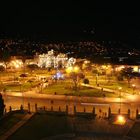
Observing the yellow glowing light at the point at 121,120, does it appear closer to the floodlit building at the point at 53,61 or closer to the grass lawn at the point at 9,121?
the grass lawn at the point at 9,121

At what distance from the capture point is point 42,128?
2631 centimetres

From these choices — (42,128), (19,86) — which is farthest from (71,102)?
(19,86)

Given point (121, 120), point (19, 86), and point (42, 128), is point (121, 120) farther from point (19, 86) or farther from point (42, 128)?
point (19, 86)

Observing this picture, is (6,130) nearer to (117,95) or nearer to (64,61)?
Result: (117,95)

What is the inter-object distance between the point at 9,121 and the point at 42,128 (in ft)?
9.76

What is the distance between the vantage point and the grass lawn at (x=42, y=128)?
24.7 meters

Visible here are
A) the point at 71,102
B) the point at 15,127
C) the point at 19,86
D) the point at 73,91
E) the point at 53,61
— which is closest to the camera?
the point at 15,127

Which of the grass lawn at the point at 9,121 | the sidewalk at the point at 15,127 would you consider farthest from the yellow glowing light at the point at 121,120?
the grass lawn at the point at 9,121

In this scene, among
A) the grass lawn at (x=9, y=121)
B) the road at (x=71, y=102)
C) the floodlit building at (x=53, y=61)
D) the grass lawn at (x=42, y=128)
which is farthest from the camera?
the floodlit building at (x=53, y=61)

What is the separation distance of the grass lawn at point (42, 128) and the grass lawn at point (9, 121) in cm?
94

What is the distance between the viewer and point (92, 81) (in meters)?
56.2

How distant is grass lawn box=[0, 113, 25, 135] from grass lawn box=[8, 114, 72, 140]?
94cm

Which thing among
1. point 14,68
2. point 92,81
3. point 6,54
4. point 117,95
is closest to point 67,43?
point 6,54

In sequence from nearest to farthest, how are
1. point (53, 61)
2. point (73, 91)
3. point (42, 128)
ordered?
point (42, 128) < point (73, 91) < point (53, 61)
